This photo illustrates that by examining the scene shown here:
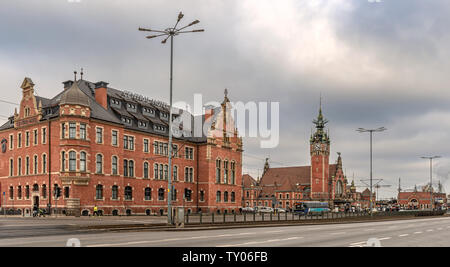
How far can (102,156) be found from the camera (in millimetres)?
60594

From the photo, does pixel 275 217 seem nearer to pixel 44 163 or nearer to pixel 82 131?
pixel 82 131

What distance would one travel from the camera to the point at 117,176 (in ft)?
206

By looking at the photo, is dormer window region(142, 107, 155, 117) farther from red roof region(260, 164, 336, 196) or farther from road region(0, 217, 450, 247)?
red roof region(260, 164, 336, 196)

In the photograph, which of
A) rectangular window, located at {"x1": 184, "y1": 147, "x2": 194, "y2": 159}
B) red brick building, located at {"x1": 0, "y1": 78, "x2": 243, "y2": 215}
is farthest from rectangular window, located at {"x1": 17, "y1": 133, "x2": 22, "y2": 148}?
rectangular window, located at {"x1": 184, "y1": 147, "x2": 194, "y2": 159}

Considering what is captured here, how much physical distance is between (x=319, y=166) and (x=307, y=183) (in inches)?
310

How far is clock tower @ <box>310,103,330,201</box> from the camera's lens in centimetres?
15062

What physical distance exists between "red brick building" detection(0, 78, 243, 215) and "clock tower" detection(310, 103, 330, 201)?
75.5m

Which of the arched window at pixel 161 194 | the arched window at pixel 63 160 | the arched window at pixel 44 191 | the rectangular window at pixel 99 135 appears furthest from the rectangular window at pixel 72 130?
the arched window at pixel 161 194

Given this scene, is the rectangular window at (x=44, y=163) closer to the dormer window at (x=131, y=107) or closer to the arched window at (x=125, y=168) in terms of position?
the arched window at (x=125, y=168)

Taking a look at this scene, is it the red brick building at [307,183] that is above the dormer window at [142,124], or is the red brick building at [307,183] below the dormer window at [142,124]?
below

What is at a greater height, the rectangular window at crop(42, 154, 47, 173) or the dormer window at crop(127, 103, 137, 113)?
the dormer window at crop(127, 103, 137, 113)

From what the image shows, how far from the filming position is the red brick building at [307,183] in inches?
5945

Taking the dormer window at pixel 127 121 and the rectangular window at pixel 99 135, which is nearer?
the rectangular window at pixel 99 135

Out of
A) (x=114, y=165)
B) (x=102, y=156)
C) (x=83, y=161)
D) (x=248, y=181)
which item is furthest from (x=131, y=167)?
(x=248, y=181)
